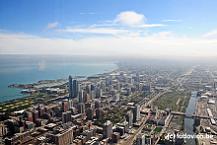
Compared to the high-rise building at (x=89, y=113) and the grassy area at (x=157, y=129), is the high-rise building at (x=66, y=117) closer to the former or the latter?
the high-rise building at (x=89, y=113)

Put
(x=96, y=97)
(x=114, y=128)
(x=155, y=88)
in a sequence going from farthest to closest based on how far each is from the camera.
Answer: (x=155, y=88)
(x=96, y=97)
(x=114, y=128)

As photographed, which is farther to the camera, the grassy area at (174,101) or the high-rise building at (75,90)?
the high-rise building at (75,90)

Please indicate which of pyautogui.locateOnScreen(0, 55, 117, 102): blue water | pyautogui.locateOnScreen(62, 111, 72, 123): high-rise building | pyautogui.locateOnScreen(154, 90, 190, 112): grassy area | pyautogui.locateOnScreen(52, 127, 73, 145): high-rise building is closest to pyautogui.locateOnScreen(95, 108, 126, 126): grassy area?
pyautogui.locateOnScreen(62, 111, 72, 123): high-rise building

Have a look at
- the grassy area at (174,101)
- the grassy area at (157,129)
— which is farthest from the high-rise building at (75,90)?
the grassy area at (157,129)

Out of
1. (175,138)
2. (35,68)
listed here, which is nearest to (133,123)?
(175,138)

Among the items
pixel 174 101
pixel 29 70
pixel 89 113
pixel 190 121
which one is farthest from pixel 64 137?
pixel 29 70

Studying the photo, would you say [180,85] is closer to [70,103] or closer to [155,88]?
[155,88]

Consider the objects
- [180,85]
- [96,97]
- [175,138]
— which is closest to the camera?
[175,138]

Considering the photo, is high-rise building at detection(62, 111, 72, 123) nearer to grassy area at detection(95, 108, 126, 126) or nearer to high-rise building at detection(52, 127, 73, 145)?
grassy area at detection(95, 108, 126, 126)
